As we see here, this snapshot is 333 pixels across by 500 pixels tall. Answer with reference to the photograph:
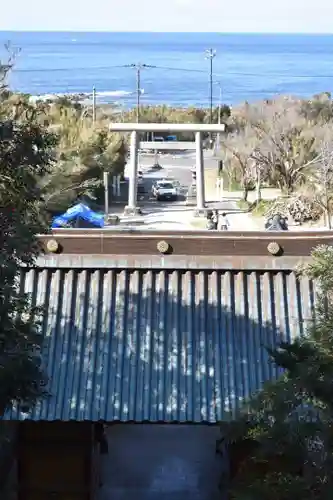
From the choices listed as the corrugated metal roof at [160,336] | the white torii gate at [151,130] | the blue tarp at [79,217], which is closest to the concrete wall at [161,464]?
the corrugated metal roof at [160,336]

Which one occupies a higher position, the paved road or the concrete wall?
the paved road

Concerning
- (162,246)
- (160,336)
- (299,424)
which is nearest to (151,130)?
(162,246)

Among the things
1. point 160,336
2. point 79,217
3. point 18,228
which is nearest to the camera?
point 18,228

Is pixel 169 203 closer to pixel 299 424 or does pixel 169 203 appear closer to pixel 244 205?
pixel 244 205

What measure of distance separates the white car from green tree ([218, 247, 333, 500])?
29162 millimetres

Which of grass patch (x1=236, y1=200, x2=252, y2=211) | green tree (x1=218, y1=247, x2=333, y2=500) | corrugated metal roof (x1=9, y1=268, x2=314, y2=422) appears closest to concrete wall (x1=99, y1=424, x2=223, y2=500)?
corrugated metal roof (x1=9, y1=268, x2=314, y2=422)

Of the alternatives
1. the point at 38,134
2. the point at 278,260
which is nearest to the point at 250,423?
the point at 38,134

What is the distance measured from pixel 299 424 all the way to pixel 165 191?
29.9 metres

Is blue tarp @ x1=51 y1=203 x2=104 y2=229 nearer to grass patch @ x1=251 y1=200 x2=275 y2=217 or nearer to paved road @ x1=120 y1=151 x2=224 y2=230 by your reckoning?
paved road @ x1=120 y1=151 x2=224 y2=230

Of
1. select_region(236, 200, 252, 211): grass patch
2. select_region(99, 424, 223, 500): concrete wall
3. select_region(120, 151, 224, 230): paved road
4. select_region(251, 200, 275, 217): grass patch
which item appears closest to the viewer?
select_region(99, 424, 223, 500): concrete wall

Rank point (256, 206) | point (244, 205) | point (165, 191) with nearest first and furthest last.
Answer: point (256, 206) → point (244, 205) → point (165, 191)

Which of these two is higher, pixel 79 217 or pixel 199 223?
pixel 199 223

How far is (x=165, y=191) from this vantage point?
35.1m

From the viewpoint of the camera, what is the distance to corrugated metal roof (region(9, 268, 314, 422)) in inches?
332
